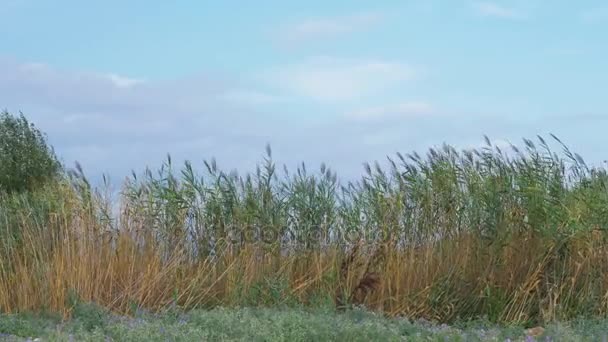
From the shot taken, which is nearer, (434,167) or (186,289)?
(186,289)

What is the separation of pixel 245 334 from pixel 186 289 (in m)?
2.84

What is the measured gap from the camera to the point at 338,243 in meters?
9.58

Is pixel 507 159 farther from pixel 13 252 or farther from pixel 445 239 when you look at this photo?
pixel 13 252

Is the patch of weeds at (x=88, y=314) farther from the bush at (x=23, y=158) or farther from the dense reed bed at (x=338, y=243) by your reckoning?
the bush at (x=23, y=158)

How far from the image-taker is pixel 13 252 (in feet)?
30.2

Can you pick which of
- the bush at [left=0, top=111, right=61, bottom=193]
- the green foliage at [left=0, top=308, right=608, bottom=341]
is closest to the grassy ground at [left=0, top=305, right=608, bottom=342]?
the green foliage at [left=0, top=308, right=608, bottom=341]

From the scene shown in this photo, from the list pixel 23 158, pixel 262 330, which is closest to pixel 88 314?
pixel 262 330

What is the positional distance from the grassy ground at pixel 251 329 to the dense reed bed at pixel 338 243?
2.93ft

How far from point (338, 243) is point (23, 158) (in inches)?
518

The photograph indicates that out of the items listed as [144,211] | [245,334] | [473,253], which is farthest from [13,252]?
[473,253]

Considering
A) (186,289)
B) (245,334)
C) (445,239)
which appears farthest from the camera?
(445,239)

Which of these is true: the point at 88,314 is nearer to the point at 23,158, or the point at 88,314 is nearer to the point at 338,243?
the point at 338,243

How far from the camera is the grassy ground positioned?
5.98 m

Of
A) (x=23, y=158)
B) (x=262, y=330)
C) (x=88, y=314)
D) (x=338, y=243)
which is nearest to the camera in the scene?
(x=262, y=330)
